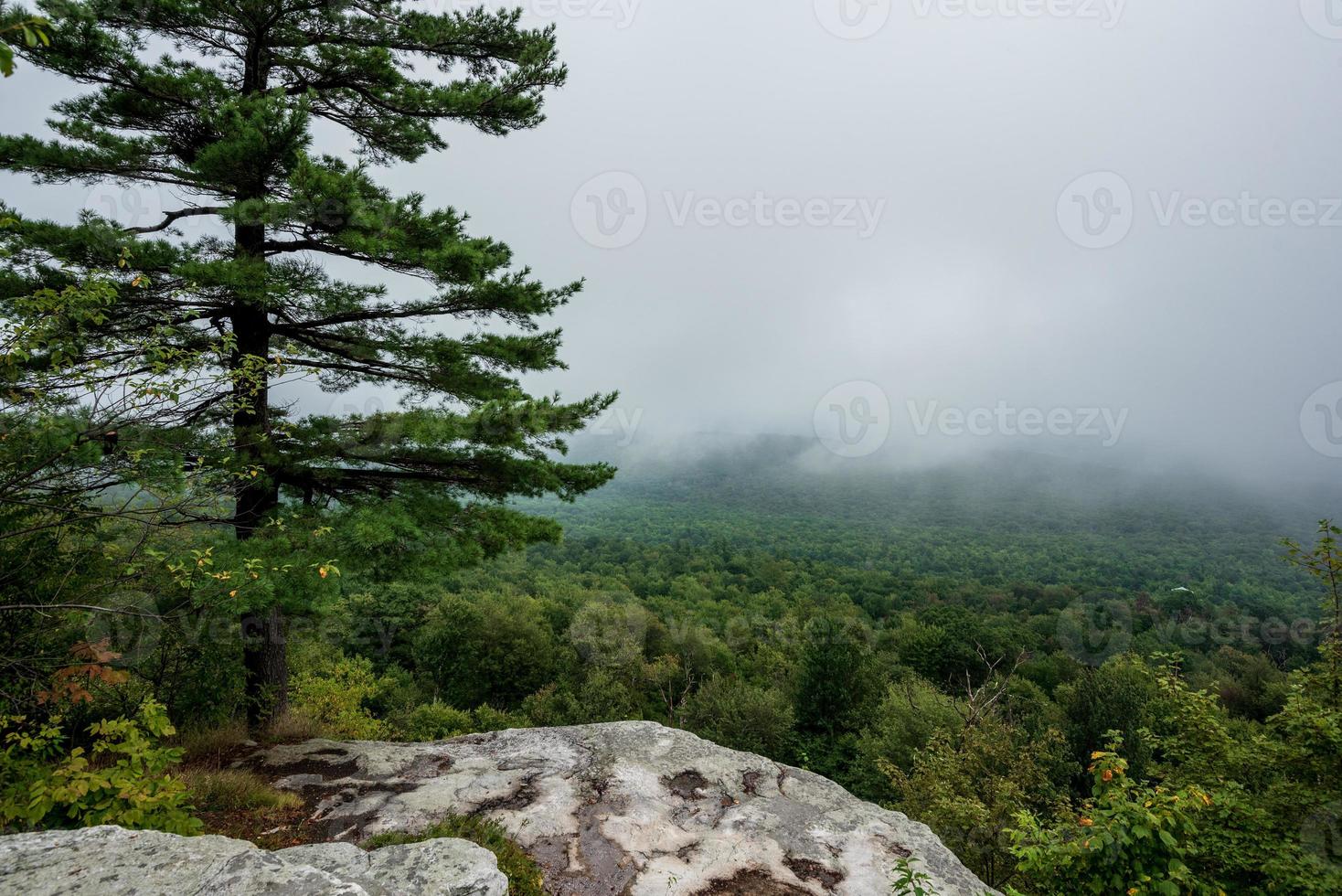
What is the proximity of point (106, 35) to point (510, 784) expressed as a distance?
8950mm

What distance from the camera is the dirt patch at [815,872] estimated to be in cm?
471

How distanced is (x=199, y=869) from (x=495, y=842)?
2171 millimetres

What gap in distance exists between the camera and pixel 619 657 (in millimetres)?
30906

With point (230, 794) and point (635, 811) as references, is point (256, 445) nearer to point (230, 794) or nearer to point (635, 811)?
point (230, 794)

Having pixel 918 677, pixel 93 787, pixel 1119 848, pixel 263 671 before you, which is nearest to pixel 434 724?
pixel 263 671

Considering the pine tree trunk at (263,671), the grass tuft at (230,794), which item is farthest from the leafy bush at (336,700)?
the grass tuft at (230,794)

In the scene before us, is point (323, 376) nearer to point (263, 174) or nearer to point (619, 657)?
point (263, 174)

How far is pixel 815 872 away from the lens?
4.80 m

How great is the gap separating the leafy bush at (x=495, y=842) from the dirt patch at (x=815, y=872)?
2235mm

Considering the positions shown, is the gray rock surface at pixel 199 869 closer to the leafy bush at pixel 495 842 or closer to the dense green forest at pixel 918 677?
the leafy bush at pixel 495 842

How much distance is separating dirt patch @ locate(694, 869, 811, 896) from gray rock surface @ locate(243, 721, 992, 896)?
1 cm

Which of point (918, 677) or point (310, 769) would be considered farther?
point (918, 677)

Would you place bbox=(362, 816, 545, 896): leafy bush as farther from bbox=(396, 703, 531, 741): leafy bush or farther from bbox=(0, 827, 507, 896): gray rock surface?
bbox=(396, 703, 531, 741): leafy bush

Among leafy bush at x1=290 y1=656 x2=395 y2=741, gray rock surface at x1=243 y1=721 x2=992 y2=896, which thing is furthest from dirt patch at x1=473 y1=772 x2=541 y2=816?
leafy bush at x1=290 y1=656 x2=395 y2=741
